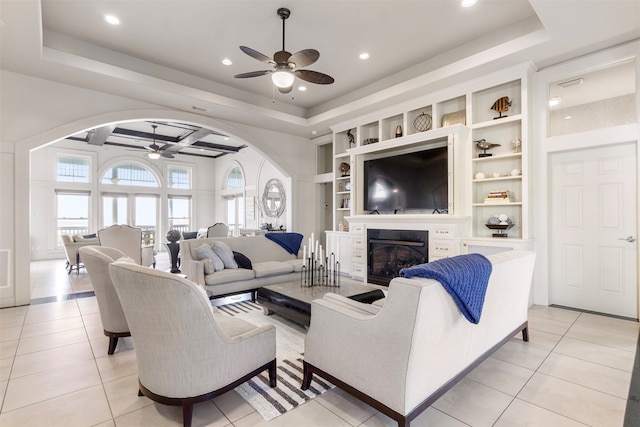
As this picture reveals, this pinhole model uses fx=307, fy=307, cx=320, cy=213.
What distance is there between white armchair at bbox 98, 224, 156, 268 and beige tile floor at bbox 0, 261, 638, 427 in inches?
98.6

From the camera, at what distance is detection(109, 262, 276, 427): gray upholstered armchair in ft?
5.25

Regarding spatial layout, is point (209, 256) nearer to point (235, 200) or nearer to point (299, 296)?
point (299, 296)

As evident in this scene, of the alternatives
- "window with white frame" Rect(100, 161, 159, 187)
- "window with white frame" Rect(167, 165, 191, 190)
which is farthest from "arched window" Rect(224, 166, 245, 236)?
"window with white frame" Rect(100, 161, 159, 187)

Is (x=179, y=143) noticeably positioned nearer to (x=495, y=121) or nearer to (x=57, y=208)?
(x=57, y=208)

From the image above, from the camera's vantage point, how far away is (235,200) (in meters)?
10.9

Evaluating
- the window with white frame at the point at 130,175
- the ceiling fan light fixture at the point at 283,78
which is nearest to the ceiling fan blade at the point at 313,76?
the ceiling fan light fixture at the point at 283,78

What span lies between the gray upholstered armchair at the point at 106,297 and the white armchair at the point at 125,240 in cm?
347

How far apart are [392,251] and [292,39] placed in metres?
3.55

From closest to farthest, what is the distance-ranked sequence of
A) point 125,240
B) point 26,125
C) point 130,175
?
point 26,125 < point 125,240 < point 130,175

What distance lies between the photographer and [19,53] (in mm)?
3641

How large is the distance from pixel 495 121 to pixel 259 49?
11.3 feet

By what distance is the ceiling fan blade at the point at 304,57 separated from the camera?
10.3 ft

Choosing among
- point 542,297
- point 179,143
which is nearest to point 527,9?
point 542,297

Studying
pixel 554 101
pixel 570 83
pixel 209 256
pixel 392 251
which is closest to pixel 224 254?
pixel 209 256
